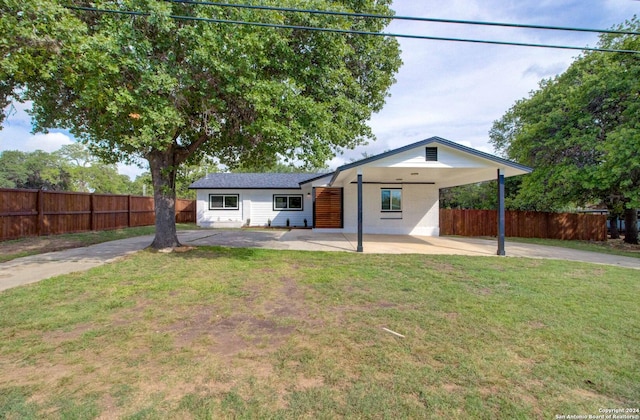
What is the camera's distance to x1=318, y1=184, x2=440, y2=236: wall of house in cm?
1527

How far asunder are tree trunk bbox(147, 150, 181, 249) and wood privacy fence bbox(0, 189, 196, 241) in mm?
5944

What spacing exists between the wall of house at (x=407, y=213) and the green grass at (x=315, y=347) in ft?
29.4

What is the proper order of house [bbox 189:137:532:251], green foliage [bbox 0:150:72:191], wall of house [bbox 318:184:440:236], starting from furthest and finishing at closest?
green foliage [bbox 0:150:72:191] < wall of house [bbox 318:184:440:236] < house [bbox 189:137:532:251]

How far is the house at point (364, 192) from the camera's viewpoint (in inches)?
372

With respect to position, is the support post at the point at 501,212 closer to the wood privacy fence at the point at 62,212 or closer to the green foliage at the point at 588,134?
the green foliage at the point at 588,134

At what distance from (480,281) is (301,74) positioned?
6.16 meters

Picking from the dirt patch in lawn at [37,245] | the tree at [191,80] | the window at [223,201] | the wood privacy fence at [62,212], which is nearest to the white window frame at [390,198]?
the tree at [191,80]

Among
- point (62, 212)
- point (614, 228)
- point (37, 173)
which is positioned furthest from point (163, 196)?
point (37, 173)

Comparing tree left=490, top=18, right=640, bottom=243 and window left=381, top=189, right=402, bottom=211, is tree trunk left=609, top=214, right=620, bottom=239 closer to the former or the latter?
tree left=490, top=18, right=640, bottom=243

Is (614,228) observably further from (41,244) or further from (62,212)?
(62,212)

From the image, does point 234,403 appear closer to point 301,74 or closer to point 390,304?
point 390,304

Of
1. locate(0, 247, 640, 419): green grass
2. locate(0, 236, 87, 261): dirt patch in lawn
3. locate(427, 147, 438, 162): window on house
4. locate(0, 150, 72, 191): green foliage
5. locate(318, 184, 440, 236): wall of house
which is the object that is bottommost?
locate(0, 247, 640, 419): green grass

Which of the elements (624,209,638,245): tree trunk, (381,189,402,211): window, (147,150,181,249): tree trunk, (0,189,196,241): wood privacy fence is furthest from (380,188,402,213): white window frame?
(0,189,196,241): wood privacy fence

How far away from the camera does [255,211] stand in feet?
65.3
